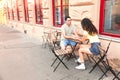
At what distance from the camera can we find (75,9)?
626cm

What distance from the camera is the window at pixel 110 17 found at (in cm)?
506

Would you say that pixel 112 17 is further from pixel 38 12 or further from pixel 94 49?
pixel 38 12

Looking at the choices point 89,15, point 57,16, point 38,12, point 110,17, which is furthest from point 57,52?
point 38,12

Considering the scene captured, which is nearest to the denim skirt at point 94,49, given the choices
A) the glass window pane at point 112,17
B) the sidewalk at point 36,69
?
the sidewalk at point 36,69

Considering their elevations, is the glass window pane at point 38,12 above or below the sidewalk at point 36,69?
above

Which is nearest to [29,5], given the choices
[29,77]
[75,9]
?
[75,9]

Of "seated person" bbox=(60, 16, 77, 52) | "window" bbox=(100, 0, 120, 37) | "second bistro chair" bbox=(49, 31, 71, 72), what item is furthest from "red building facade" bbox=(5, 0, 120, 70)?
"second bistro chair" bbox=(49, 31, 71, 72)

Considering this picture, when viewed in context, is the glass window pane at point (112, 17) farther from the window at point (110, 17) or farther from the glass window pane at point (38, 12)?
the glass window pane at point (38, 12)

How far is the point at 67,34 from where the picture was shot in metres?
5.91

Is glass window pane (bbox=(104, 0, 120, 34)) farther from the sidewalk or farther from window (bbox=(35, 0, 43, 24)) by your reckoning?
window (bbox=(35, 0, 43, 24))

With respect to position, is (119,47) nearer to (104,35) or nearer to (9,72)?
(104,35)

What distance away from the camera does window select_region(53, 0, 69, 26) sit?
7.22 metres

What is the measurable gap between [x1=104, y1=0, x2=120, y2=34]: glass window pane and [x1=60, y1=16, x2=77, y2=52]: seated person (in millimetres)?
1078

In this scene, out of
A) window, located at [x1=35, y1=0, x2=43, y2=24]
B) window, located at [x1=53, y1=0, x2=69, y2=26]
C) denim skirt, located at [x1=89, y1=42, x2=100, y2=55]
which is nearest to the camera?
denim skirt, located at [x1=89, y1=42, x2=100, y2=55]
